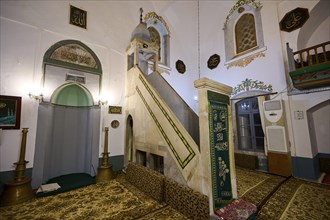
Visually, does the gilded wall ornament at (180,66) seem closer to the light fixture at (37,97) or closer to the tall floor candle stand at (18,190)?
the light fixture at (37,97)

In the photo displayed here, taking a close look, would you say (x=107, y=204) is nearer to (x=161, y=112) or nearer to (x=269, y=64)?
(x=161, y=112)

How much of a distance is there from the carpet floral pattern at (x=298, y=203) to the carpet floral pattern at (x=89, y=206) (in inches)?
77.6

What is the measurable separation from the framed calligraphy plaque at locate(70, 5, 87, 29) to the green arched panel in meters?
2.05

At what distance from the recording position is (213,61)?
22.6ft

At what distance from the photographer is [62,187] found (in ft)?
12.0

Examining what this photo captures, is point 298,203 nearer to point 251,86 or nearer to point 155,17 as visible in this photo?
point 251,86

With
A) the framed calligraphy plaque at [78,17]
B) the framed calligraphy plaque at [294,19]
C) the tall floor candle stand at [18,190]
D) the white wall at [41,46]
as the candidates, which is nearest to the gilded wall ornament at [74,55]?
the white wall at [41,46]

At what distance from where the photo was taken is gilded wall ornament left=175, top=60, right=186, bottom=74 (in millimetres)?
7634

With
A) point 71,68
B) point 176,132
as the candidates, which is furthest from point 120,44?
point 176,132

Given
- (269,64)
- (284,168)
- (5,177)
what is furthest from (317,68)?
(5,177)

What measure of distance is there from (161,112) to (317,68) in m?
4.17

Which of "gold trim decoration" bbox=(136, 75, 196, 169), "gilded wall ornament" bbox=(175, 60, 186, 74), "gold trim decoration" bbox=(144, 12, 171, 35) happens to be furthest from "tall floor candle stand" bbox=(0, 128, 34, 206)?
"gilded wall ornament" bbox=(175, 60, 186, 74)

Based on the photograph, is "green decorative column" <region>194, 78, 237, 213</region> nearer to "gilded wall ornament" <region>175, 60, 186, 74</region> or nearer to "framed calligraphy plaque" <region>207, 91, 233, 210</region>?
"framed calligraphy plaque" <region>207, 91, 233, 210</region>

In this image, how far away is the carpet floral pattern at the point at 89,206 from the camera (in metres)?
2.35
